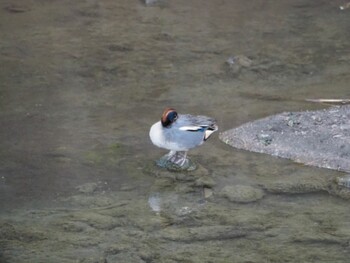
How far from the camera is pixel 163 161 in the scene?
706cm

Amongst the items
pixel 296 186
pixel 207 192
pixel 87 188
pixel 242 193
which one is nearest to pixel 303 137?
pixel 296 186

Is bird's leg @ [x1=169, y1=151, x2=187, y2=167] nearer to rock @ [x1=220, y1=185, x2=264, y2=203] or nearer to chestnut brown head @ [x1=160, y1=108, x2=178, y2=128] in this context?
chestnut brown head @ [x1=160, y1=108, x2=178, y2=128]

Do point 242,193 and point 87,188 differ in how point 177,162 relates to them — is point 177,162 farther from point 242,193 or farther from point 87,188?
point 87,188

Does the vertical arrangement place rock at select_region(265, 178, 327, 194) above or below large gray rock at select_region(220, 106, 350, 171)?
below

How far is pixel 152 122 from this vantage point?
7922 mm

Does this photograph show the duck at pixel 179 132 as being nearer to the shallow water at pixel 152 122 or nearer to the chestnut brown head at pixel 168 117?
the chestnut brown head at pixel 168 117

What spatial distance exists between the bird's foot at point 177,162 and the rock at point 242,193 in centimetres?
43

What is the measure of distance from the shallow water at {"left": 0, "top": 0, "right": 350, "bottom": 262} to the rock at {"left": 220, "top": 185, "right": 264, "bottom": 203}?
0.01 meters

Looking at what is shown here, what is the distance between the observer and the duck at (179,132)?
6.80 m

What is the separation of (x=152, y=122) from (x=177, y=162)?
0.99 meters

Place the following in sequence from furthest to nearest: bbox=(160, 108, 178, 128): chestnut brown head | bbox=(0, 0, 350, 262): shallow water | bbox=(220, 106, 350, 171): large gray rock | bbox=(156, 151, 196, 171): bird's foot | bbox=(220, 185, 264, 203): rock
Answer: bbox=(220, 106, 350, 171): large gray rock
bbox=(156, 151, 196, 171): bird's foot
bbox=(160, 108, 178, 128): chestnut brown head
bbox=(220, 185, 264, 203): rock
bbox=(0, 0, 350, 262): shallow water

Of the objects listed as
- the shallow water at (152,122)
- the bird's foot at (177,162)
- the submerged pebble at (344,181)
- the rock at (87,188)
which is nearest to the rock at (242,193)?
the shallow water at (152,122)

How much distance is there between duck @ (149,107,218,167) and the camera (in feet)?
22.3

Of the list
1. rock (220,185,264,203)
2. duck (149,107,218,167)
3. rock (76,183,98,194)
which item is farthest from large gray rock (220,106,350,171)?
rock (76,183,98,194)
